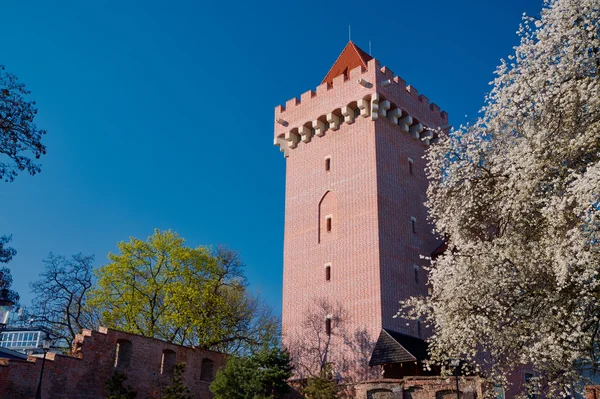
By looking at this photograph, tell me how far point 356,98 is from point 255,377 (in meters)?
13.1

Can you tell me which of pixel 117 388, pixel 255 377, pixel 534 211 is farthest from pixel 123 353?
pixel 534 211

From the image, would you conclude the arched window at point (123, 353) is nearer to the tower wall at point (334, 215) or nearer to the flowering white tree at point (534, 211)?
the tower wall at point (334, 215)

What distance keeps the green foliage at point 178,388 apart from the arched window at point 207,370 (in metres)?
1.35

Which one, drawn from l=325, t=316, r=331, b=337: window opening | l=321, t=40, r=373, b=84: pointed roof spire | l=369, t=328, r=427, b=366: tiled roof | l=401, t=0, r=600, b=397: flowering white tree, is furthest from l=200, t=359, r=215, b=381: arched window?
l=321, t=40, r=373, b=84: pointed roof spire

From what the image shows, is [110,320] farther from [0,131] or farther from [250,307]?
[0,131]

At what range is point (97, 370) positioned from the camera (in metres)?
20.5

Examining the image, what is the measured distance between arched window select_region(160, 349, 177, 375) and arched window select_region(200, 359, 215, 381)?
170 cm

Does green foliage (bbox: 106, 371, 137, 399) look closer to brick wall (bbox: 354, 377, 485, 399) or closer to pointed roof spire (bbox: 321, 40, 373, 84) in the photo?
brick wall (bbox: 354, 377, 485, 399)

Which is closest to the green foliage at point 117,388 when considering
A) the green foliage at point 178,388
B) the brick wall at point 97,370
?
the brick wall at point 97,370

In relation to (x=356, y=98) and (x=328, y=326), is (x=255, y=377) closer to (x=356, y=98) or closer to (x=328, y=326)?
(x=328, y=326)

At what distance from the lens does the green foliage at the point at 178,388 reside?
21.1m

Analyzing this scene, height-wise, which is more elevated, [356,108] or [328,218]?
[356,108]

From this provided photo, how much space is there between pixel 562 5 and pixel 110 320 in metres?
25.5

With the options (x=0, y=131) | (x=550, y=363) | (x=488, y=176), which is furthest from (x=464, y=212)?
(x=0, y=131)
